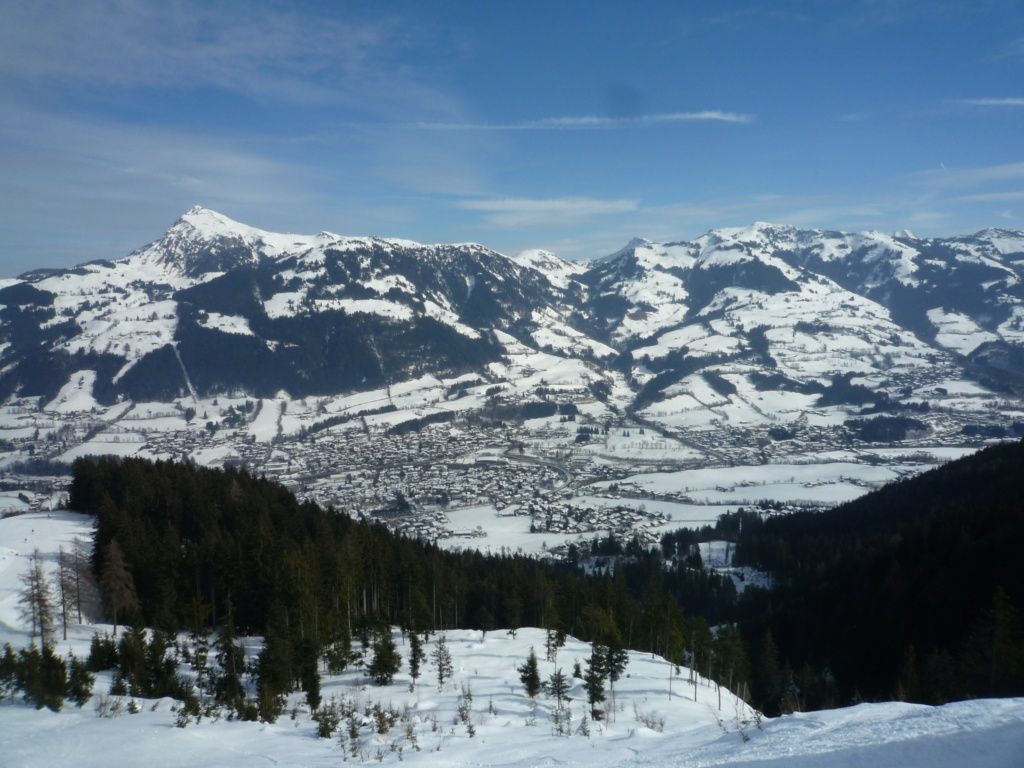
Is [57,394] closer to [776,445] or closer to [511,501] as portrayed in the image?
[511,501]

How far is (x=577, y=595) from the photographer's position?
33844mm

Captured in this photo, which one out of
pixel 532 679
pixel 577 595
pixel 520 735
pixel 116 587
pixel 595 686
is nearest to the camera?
pixel 520 735

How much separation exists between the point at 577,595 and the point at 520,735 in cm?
2151

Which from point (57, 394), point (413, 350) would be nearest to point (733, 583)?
point (413, 350)

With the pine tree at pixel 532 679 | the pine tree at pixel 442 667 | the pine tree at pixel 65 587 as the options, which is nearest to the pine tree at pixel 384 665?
the pine tree at pixel 442 667

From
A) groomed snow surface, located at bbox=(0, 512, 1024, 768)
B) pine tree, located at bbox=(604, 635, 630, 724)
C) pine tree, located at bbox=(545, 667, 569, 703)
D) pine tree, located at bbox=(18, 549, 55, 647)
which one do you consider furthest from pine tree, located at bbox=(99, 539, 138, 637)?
pine tree, located at bbox=(604, 635, 630, 724)

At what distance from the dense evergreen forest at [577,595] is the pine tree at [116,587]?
9 cm

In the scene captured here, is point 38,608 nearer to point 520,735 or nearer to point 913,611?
point 520,735

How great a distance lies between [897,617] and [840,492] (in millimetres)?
56405

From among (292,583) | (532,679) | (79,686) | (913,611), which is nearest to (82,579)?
(292,583)

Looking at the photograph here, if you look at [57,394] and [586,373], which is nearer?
[57,394]

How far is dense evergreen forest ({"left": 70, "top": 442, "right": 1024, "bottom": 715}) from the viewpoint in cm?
2172

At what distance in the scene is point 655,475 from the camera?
9469cm

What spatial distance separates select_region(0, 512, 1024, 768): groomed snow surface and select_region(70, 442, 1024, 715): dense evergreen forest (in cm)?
311
